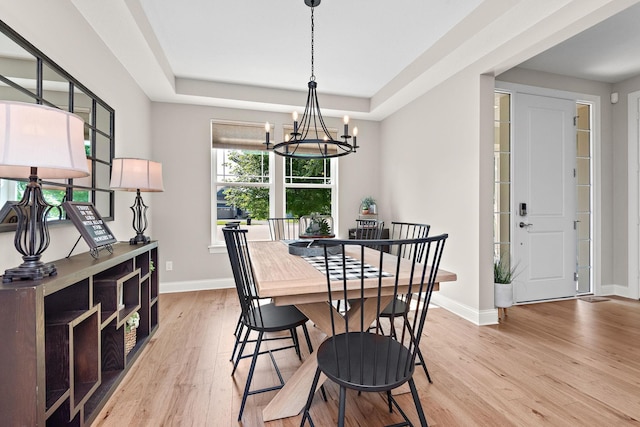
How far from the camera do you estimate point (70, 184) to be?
1.94m

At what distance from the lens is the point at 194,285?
3996 mm

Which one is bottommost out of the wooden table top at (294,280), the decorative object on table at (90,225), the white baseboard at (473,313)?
the white baseboard at (473,313)

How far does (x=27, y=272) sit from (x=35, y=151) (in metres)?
0.50

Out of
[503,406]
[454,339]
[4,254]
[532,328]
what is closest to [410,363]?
[503,406]

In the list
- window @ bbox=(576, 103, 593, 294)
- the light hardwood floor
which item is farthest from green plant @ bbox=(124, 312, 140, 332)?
window @ bbox=(576, 103, 593, 294)

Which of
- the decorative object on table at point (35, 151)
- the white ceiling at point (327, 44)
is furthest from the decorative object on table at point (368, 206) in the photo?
the decorative object on table at point (35, 151)

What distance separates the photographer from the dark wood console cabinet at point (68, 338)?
110 centimetres

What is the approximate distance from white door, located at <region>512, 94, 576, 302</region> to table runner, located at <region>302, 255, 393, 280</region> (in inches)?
94.0

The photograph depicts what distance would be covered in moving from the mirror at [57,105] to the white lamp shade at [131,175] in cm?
14

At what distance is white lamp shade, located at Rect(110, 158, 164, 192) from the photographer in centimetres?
232

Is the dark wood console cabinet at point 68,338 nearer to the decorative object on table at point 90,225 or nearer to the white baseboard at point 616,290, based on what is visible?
the decorative object on table at point 90,225

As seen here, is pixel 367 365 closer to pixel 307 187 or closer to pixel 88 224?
pixel 88 224

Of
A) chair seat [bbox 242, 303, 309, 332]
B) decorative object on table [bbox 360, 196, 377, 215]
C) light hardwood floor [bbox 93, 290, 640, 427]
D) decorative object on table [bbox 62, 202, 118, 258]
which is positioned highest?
decorative object on table [bbox 360, 196, 377, 215]

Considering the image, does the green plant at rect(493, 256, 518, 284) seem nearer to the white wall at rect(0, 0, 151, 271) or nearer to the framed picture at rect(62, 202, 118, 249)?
the framed picture at rect(62, 202, 118, 249)
